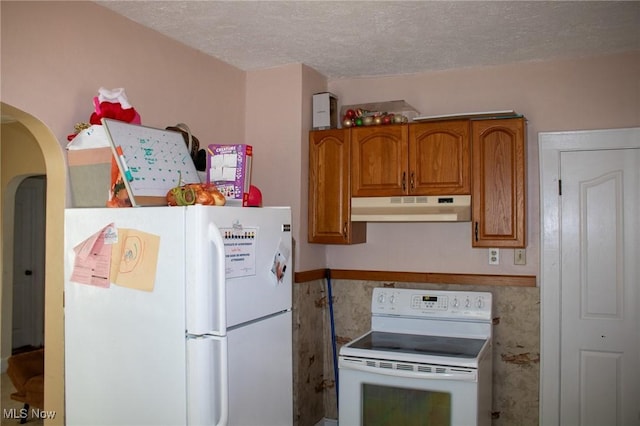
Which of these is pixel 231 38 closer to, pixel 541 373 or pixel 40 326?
pixel 541 373

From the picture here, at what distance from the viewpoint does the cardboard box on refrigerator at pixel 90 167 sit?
86.9 inches

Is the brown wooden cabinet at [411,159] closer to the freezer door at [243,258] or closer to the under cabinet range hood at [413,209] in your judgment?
the under cabinet range hood at [413,209]

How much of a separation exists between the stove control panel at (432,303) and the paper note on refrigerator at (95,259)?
5.94 ft

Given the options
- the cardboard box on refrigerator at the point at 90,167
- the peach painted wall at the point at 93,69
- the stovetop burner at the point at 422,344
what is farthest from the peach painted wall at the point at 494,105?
the cardboard box on refrigerator at the point at 90,167

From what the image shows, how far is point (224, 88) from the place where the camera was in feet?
11.3

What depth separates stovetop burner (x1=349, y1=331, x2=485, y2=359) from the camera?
2844 mm

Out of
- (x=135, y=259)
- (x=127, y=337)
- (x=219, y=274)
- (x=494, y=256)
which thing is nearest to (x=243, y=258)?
(x=219, y=274)

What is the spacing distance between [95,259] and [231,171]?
643 millimetres

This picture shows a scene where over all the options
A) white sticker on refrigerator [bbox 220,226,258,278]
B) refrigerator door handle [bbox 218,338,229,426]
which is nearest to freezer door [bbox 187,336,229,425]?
refrigerator door handle [bbox 218,338,229,426]

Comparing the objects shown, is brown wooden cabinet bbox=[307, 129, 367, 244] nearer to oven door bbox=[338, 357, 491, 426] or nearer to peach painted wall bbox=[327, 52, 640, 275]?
peach painted wall bbox=[327, 52, 640, 275]

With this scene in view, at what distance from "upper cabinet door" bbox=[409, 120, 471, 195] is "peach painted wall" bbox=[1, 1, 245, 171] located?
120 centimetres

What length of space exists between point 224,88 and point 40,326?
411cm

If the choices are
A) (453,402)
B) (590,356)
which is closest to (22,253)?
(453,402)

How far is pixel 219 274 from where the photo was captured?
1.95 meters
